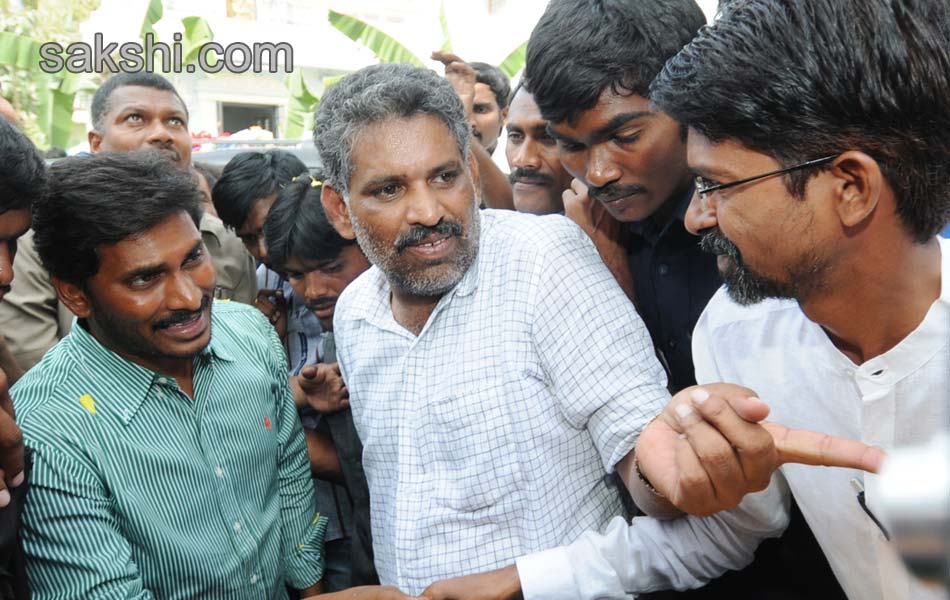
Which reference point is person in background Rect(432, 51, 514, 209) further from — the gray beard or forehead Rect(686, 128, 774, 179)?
forehead Rect(686, 128, 774, 179)

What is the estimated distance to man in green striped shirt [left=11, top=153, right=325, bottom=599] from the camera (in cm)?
Answer: 197

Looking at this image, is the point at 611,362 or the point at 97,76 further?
the point at 97,76

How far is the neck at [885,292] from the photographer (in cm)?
147

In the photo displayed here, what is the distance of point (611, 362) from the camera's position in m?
1.86

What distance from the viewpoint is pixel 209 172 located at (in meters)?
5.48

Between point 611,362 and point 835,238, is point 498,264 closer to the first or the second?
point 611,362

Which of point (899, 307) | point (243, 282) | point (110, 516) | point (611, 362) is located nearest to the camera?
point (899, 307)

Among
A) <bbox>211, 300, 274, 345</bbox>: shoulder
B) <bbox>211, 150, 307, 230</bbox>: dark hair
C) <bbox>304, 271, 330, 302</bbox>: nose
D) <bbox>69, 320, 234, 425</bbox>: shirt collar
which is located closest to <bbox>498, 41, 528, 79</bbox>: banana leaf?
<bbox>211, 150, 307, 230</bbox>: dark hair

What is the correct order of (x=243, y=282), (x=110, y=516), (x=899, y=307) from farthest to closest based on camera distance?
1. (x=243, y=282)
2. (x=110, y=516)
3. (x=899, y=307)

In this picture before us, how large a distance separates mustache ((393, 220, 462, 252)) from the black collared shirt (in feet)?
2.02

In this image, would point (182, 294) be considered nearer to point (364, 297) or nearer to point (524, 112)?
point (364, 297)

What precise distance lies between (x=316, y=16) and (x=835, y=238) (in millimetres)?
22406

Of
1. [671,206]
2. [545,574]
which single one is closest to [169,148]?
[671,206]

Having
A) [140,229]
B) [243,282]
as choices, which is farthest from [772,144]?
[243,282]
